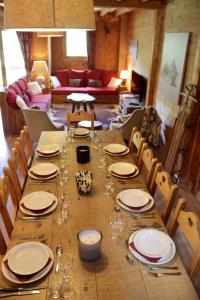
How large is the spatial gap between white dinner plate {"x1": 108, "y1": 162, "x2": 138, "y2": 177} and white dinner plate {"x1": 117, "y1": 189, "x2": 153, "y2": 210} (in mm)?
251

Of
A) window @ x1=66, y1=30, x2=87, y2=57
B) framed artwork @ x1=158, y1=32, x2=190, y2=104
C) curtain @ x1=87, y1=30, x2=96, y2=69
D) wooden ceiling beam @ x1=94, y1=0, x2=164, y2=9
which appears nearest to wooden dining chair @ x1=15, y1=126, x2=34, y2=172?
framed artwork @ x1=158, y1=32, x2=190, y2=104

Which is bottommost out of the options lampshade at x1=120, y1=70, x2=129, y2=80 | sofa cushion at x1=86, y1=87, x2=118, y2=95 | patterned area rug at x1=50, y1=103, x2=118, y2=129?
patterned area rug at x1=50, y1=103, x2=118, y2=129

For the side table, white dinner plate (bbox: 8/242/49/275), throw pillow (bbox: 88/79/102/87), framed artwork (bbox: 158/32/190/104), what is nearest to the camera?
white dinner plate (bbox: 8/242/49/275)

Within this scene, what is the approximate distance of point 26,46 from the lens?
7.52 m

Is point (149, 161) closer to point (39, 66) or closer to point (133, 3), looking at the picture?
point (133, 3)

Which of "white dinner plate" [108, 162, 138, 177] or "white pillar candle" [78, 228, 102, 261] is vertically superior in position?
"white pillar candle" [78, 228, 102, 261]

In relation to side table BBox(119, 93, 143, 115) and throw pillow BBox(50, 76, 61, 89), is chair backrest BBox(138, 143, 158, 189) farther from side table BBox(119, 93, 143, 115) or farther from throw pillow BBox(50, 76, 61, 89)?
throw pillow BBox(50, 76, 61, 89)

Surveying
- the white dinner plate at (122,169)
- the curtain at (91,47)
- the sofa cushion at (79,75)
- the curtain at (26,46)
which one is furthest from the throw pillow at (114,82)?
the white dinner plate at (122,169)

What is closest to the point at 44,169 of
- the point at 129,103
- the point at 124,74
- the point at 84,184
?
the point at 84,184

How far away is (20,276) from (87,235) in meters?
0.35

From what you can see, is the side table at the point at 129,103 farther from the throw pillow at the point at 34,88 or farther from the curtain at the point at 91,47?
the curtain at the point at 91,47

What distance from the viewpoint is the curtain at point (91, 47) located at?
8.02 metres

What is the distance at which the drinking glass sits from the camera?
4.67ft

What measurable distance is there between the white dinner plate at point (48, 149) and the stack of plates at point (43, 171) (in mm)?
251
